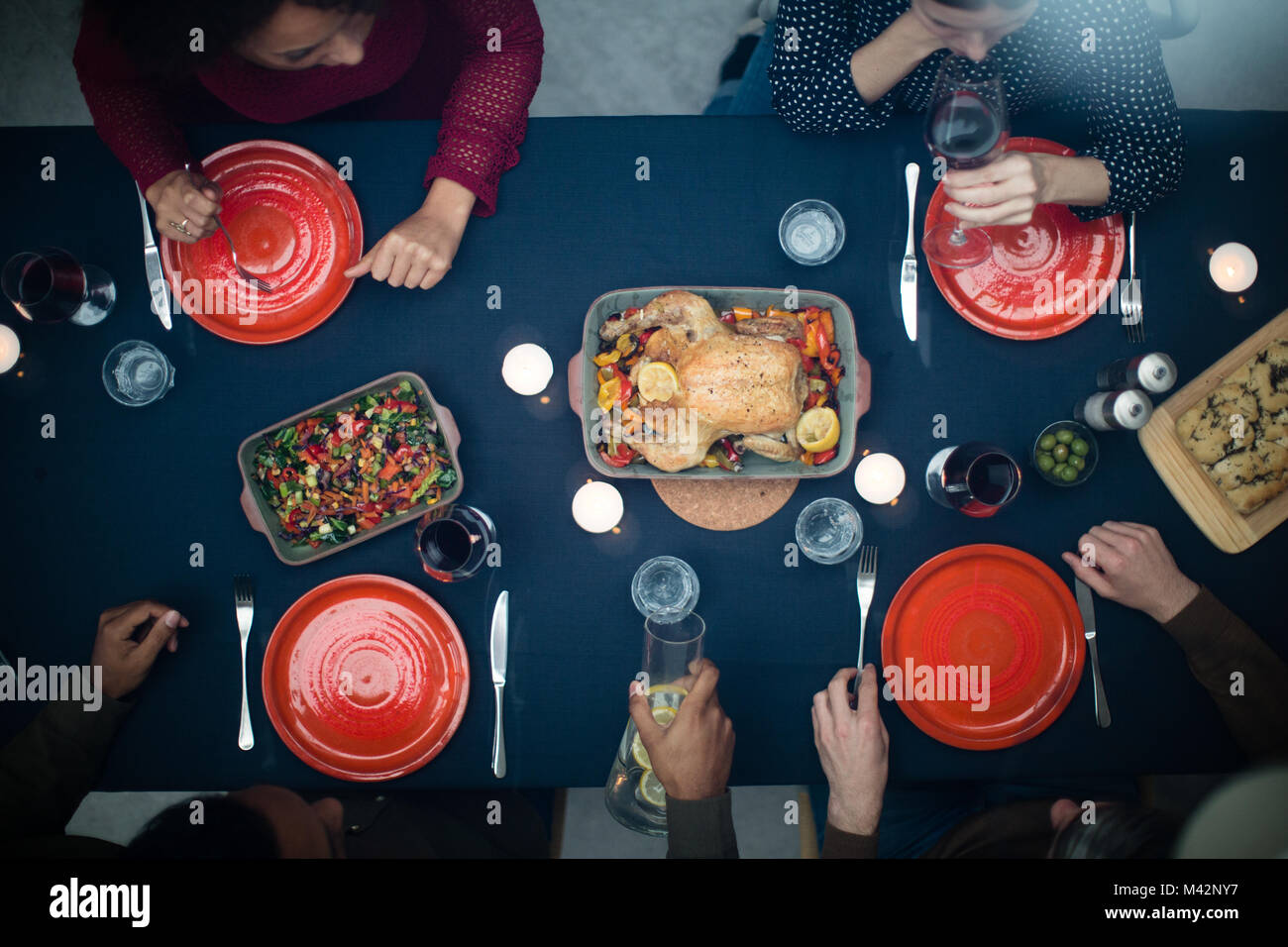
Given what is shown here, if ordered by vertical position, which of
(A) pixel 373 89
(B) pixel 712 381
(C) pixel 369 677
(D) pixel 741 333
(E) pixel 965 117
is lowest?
(C) pixel 369 677

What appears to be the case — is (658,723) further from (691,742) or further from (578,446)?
(578,446)

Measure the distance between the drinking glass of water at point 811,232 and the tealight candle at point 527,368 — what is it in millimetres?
708

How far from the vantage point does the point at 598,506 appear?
1.79 m

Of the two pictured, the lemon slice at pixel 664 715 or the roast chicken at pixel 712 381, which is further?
the lemon slice at pixel 664 715

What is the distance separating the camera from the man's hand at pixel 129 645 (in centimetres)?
174

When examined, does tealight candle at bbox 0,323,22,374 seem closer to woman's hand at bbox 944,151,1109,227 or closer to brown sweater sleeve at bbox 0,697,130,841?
brown sweater sleeve at bbox 0,697,130,841

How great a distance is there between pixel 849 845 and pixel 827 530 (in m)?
0.82

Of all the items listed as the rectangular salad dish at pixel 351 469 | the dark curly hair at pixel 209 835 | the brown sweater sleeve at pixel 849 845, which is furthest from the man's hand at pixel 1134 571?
the dark curly hair at pixel 209 835

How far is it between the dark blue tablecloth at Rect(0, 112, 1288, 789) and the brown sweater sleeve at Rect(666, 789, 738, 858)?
140 millimetres

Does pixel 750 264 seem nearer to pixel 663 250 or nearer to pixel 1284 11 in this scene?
pixel 663 250

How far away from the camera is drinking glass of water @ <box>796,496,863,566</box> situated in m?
1.80

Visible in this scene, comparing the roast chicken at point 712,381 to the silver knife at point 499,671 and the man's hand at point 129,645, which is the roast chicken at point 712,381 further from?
the man's hand at point 129,645

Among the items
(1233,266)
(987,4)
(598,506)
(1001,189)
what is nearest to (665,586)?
(598,506)
